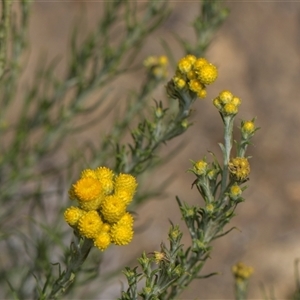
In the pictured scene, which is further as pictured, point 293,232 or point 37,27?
point 37,27

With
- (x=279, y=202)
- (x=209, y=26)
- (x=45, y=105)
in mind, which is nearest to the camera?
(x=209, y=26)

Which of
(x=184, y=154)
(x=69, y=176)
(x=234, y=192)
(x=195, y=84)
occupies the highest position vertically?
(x=184, y=154)

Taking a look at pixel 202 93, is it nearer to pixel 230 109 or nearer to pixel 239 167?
pixel 230 109

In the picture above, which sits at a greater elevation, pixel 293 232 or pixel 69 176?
pixel 293 232

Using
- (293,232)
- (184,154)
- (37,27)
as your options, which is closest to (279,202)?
(293,232)

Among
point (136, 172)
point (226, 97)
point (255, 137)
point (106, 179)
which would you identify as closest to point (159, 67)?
point (136, 172)

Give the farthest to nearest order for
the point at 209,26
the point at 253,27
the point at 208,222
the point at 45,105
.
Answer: the point at 253,27, the point at 45,105, the point at 209,26, the point at 208,222

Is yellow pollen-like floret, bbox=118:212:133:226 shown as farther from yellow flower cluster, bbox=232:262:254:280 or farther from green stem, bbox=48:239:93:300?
yellow flower cluster, bbox=232:262:254:280

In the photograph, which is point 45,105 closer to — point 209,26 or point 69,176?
point 69,176
